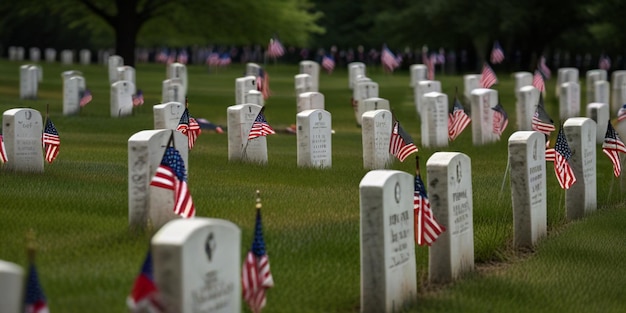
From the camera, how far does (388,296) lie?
33.3ft

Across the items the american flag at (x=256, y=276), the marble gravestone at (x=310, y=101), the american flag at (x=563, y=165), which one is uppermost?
the marble gravestone at (x=310, y=101)

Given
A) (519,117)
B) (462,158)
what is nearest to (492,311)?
(462,158)

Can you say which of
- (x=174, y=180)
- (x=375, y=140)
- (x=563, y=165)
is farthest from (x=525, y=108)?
(x=174, y=180)

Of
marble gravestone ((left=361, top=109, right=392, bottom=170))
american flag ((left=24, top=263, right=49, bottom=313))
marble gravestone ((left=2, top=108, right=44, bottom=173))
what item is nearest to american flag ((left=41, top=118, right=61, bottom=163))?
marble gravestone ((left=2, top=108, right=44, bottom=173))

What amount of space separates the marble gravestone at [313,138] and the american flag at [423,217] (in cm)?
712

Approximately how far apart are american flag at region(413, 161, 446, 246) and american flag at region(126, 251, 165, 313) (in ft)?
13.3

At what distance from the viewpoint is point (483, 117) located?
959 inches

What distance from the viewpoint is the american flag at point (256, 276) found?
9.03 metres

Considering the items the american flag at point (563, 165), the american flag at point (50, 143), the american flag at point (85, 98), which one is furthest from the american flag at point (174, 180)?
the american flag at point (85, 98)

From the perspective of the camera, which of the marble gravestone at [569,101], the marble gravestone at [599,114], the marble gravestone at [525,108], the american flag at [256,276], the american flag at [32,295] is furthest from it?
the marble gravestone at [569,101]

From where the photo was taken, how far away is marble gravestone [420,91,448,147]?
912 inches

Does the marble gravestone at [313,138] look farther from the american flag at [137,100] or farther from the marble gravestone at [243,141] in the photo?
the american flag at [137,100]

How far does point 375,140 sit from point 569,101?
13299 millimetres

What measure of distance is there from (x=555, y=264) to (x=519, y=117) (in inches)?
559
